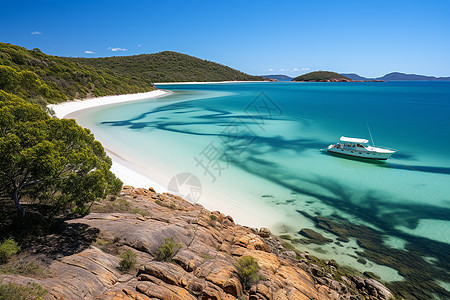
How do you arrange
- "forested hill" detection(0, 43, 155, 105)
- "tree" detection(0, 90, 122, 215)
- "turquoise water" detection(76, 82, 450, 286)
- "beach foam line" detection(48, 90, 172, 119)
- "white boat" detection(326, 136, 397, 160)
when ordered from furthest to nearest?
"forested hill" detection(0, 43, 155, 105)
"beach foam line" detection(48, 90, 172, 119)
"white boat" detection(326, 136, 397, 160)
"turquoise water" detection(76, 82, 450, 286)
"tree" detection(0, 90, 122, 215)

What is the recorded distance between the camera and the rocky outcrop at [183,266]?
8039mm

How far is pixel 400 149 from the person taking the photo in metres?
37.6

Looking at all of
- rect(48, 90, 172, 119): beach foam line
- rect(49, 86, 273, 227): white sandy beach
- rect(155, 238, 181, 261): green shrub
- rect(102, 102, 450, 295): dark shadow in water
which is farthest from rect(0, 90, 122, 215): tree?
rect(48, 90, 172, 119): beach foam line

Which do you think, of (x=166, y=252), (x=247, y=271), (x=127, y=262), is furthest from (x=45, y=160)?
(x=247, y=271)

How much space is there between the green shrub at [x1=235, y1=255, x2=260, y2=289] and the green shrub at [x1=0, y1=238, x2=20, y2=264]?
8523 millimetres

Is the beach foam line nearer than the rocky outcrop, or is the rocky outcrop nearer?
the rocky outcrop

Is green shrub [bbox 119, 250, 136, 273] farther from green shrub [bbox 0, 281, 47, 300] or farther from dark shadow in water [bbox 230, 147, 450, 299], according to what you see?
dark shadow in water [bbox 230, 147, 450, 299]

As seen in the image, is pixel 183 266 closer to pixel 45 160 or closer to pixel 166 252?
pixel 166 252

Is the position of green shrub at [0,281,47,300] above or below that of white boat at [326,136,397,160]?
above

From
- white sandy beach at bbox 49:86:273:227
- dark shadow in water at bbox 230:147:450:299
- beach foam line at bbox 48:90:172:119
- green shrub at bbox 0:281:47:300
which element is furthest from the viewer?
beach foam line at bbox 48:90:172:119

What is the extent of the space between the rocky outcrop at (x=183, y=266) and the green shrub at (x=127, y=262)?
0.20 meters

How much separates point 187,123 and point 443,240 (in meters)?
44.8

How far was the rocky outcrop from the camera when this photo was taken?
804 cm

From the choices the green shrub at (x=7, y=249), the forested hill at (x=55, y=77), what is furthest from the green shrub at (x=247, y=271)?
the forested hill at (x=55, y=77)
